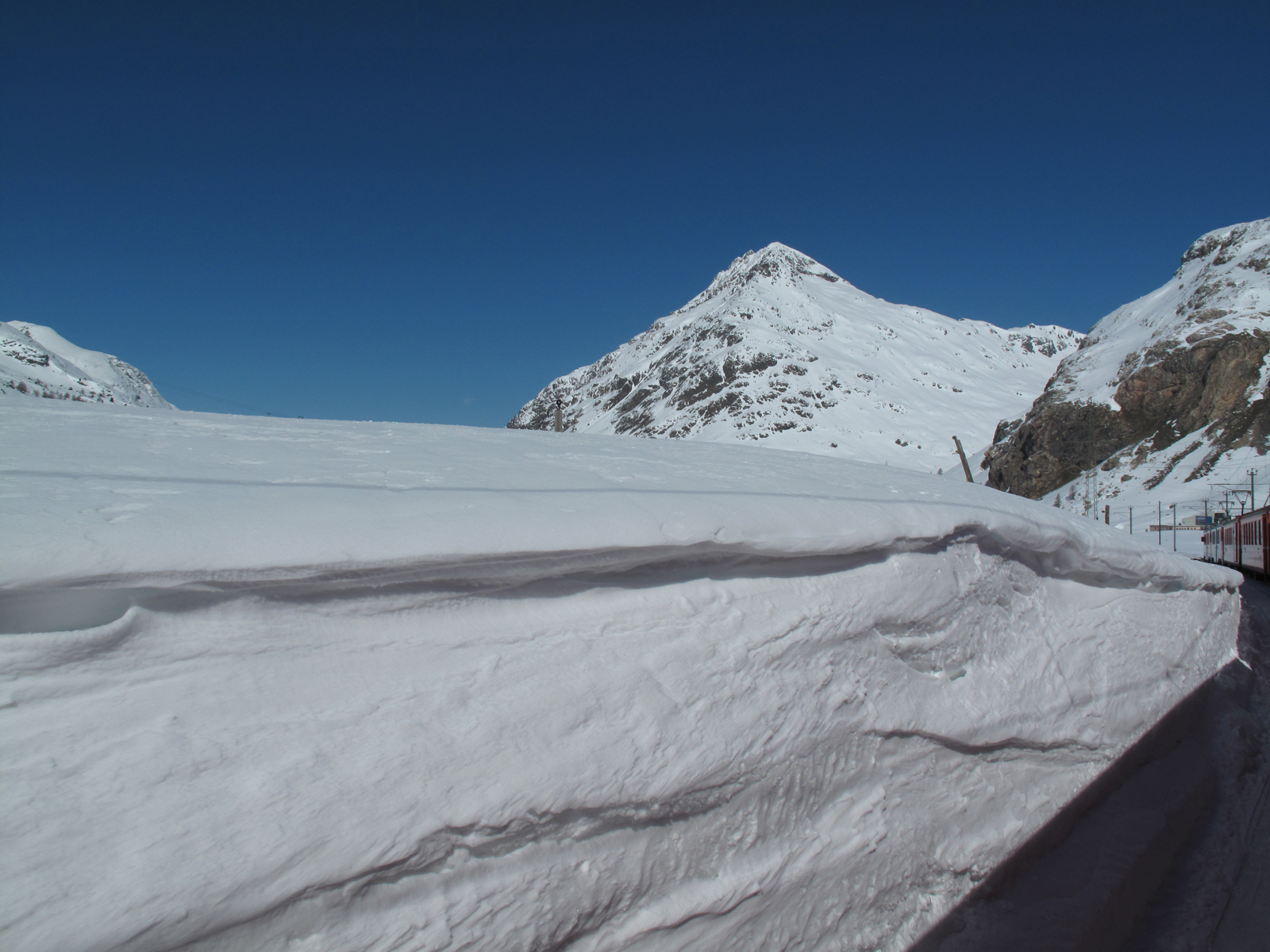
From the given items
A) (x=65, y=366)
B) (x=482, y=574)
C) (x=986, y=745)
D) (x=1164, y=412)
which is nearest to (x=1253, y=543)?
(x=986, y=745)

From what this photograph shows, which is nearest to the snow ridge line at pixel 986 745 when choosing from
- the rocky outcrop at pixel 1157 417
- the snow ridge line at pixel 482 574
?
the snow ridge line at pixel 482 574

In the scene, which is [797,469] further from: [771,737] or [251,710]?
[251,710]

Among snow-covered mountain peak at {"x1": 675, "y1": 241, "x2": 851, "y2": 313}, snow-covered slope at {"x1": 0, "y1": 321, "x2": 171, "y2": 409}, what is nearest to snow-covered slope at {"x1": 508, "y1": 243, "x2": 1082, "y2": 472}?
snow-covered mountain peak at {"x1": 675, "y1": 241, "x2": 851, "y2": 313}

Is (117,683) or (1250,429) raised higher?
(1250,429)

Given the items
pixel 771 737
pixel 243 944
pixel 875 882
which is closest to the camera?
pixel 243 944

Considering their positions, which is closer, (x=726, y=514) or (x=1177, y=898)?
(x=726, y=514)

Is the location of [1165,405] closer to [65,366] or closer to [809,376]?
[809,376]

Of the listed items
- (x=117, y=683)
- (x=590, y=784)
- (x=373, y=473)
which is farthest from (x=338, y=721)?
(x=373, y=473)
